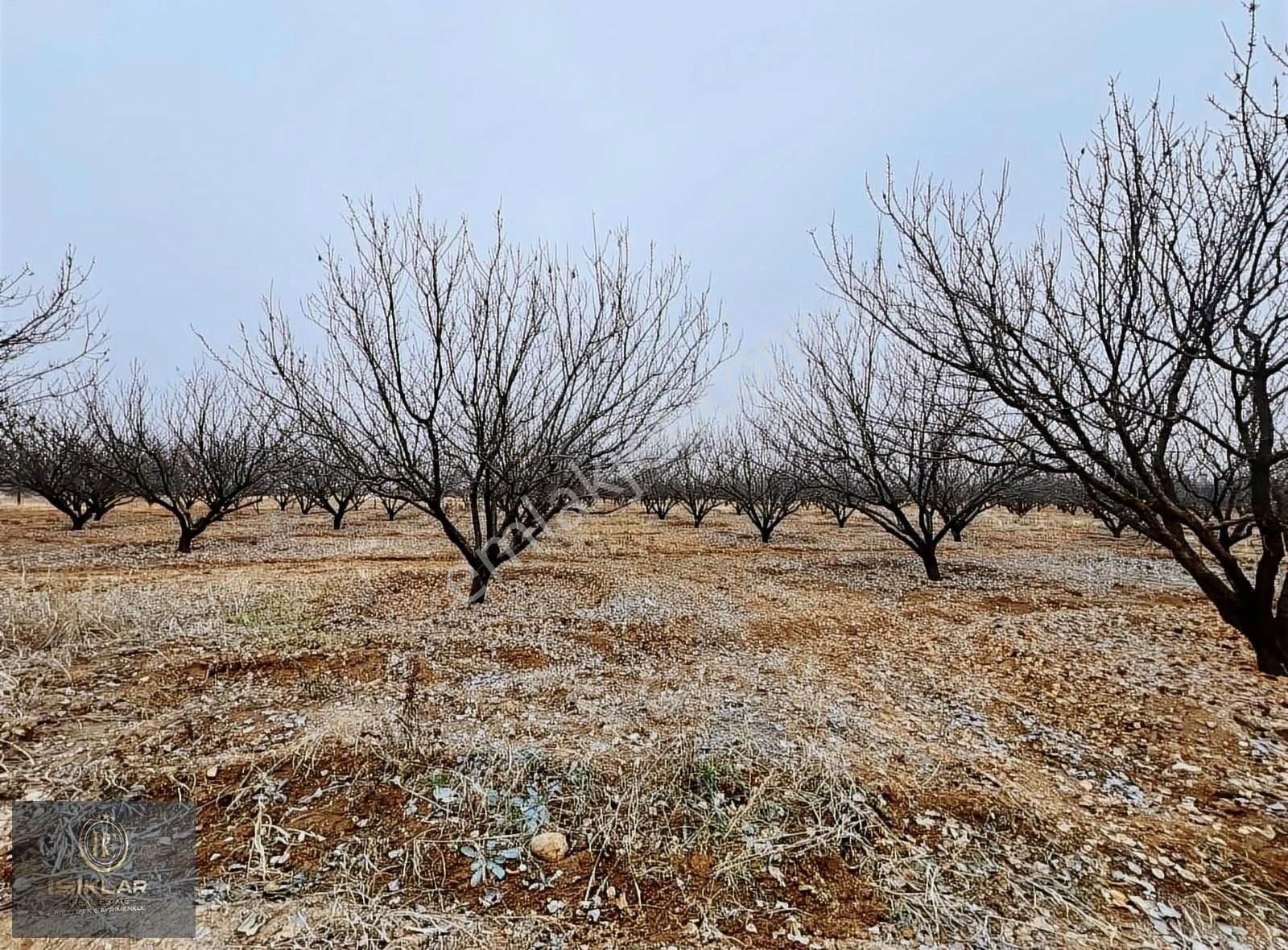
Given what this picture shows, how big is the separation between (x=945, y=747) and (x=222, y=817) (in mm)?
3365

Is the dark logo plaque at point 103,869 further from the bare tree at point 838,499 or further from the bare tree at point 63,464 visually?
the bare tree at point 63,464

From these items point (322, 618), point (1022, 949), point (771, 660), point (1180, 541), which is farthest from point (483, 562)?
point (1180, 541)

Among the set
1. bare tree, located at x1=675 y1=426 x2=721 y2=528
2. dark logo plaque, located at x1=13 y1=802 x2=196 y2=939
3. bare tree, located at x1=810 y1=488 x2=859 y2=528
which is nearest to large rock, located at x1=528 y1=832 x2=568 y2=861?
dark logo plaque, located at x1=13 y1=802 x2=196 y2=939

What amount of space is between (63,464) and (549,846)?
1713cm

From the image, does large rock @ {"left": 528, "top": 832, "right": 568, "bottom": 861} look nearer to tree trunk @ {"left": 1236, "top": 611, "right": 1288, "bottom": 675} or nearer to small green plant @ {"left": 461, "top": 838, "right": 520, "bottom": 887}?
small green plant @ {"left": 461, "top": 838, "right": 520, "bottom": 887}

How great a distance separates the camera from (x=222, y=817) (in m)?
2.21

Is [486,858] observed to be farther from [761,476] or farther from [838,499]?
[761,476]

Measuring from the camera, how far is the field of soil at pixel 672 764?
1828 mm

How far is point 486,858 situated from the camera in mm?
2061

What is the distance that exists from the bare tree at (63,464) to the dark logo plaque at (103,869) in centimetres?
1293

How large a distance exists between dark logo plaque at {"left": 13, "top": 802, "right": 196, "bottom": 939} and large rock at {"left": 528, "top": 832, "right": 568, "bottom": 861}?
3.48 ft

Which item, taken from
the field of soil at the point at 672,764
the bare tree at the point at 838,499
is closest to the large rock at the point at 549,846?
the field of soil at the point at 672,764

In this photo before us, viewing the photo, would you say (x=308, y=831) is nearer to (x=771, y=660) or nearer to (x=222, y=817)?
(x=222, y=817)

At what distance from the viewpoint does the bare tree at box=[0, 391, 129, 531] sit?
12.2 metres
